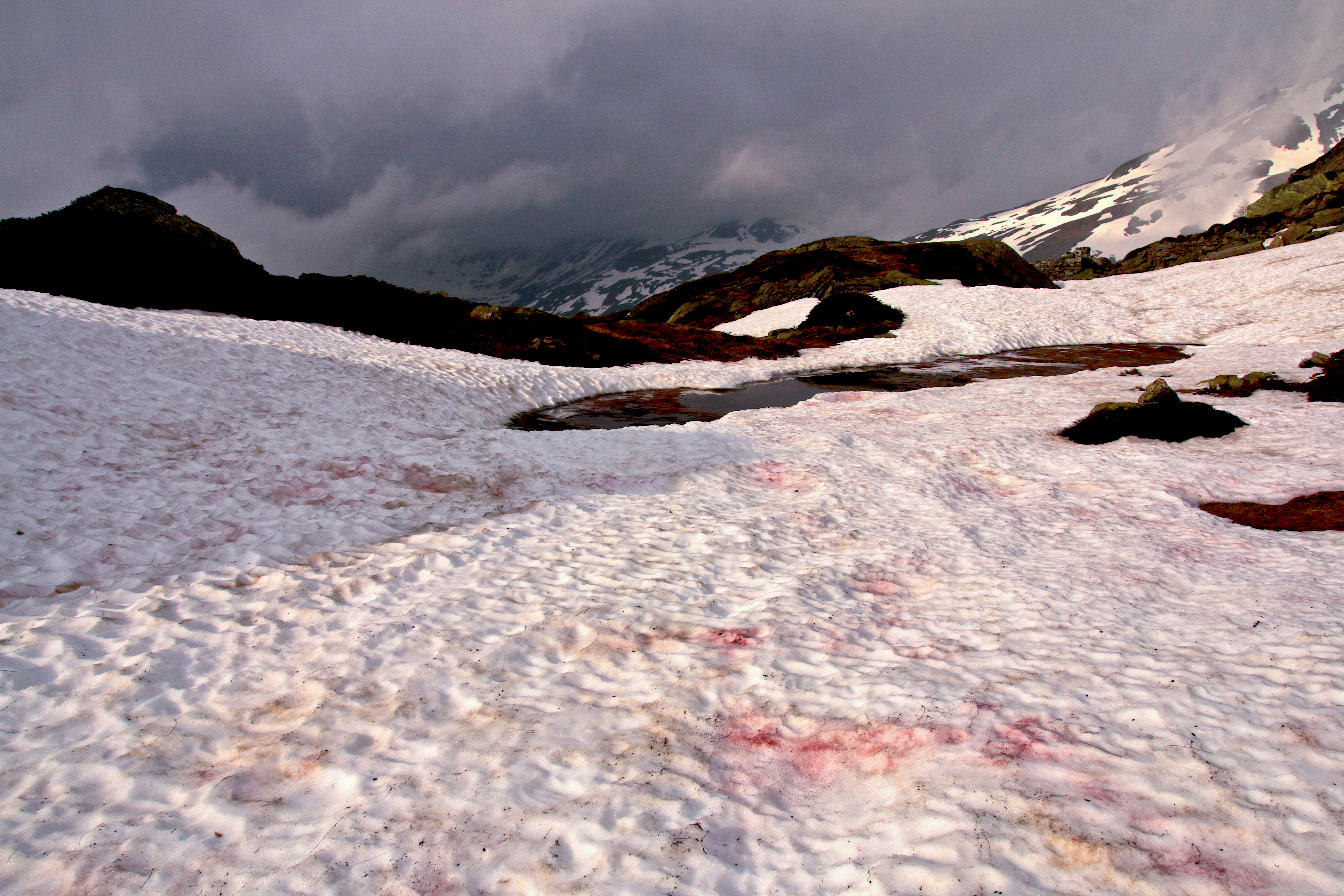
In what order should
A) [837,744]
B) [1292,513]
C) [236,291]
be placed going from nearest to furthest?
[837,744] → [1292,513] → [236,291]

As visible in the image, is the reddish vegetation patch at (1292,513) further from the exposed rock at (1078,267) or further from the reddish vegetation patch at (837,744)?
the exposed rock at (1078,267)

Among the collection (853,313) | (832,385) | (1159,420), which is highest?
(853,313)

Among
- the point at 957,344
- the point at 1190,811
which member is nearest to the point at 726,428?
the point at 1190,811

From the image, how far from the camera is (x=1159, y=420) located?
14352mm

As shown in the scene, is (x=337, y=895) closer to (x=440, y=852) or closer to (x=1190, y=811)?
(x=440, y=852)

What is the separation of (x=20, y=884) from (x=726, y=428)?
15.3 metres

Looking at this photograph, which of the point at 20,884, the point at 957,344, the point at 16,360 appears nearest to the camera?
the point at 20,884

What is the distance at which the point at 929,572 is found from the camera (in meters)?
8.57

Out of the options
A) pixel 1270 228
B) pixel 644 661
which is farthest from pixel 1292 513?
pixel 1270 228

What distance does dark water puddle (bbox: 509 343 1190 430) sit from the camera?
2131cm

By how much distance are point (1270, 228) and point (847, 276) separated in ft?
156

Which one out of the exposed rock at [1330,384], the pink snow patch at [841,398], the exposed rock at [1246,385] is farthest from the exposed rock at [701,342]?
the exposed rock at [1330,384]

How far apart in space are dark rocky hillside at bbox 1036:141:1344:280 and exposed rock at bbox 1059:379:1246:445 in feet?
158

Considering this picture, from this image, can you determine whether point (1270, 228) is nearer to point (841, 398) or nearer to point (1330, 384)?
point (1330, 384)
